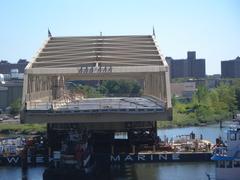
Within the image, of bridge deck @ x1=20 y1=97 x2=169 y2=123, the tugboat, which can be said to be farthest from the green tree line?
the tugboat

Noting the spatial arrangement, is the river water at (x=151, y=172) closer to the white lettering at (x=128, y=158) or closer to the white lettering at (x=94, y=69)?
the white lettering at (x=128, y=158)

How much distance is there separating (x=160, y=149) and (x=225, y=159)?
741 inches

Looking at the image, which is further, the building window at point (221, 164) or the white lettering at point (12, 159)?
the white lettering at point (12, 159)

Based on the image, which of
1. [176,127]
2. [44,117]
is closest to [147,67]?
[44,117]

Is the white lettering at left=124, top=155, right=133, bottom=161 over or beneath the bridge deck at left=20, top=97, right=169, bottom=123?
beneath

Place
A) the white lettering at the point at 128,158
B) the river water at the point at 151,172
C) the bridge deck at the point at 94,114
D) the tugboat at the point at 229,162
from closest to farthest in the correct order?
→ the tugboat at the point at 229,162 → the bridge deck at the point at 94,114 → the river water at the point at 151,172 → the white lettering at the point at 128,158

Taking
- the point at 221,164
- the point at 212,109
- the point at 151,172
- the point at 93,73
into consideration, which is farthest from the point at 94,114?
the point at 212,109

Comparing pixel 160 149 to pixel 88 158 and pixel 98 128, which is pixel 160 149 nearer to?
pixel 98 128

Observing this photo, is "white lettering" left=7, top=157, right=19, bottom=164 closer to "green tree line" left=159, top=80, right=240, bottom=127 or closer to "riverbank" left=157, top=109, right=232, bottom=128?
"riverbank" left=157, top=109, right=232, bottom=128

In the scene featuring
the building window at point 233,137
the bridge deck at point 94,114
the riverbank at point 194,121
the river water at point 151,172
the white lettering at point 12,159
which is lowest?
the river water at point 151,172

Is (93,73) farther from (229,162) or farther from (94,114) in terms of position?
(229,162)

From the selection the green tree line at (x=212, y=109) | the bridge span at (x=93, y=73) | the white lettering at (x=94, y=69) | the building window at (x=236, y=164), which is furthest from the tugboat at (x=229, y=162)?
the green tree line at (x=212, y=109)

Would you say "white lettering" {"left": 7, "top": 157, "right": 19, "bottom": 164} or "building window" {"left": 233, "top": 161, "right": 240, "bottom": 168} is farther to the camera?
"white lettering" {"left": 7, "top": 157, "right": 19, "bottom": 164}

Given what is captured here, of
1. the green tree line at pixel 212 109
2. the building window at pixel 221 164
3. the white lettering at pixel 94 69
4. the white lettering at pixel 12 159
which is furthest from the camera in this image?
the green tree line at pixel 212 109
